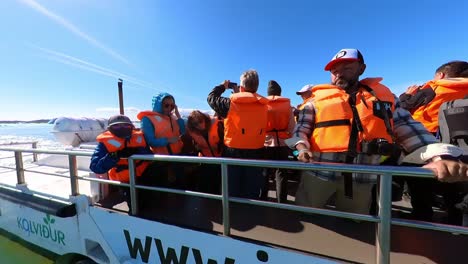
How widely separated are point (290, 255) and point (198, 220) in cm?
97

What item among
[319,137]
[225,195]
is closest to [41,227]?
[225,195]

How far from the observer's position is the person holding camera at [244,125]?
2451 mm

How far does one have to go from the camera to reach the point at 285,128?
2.91 m

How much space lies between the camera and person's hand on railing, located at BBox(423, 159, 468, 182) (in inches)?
45.8

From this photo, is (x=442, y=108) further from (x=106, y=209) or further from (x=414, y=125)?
(x=106, y=209)

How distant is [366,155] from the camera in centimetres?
171

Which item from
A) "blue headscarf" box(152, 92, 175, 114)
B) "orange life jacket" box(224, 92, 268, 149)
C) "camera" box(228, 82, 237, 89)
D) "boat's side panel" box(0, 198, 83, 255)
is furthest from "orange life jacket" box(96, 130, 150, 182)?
"camera" box(228, 82, 237, 89)

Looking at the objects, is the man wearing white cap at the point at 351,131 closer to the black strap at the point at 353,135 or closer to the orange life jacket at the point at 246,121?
the black strap at the point at 353,135

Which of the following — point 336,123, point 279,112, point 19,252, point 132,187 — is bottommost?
point 19,252

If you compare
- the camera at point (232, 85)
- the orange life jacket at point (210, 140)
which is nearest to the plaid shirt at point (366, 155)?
the camera at point (232, 85)

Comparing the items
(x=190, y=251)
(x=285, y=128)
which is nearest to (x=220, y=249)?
(x=190, y=251)

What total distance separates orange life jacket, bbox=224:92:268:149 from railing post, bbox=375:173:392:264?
51.6 inches

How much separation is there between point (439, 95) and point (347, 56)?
4.66ft

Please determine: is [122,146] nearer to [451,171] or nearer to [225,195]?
[225,195]
